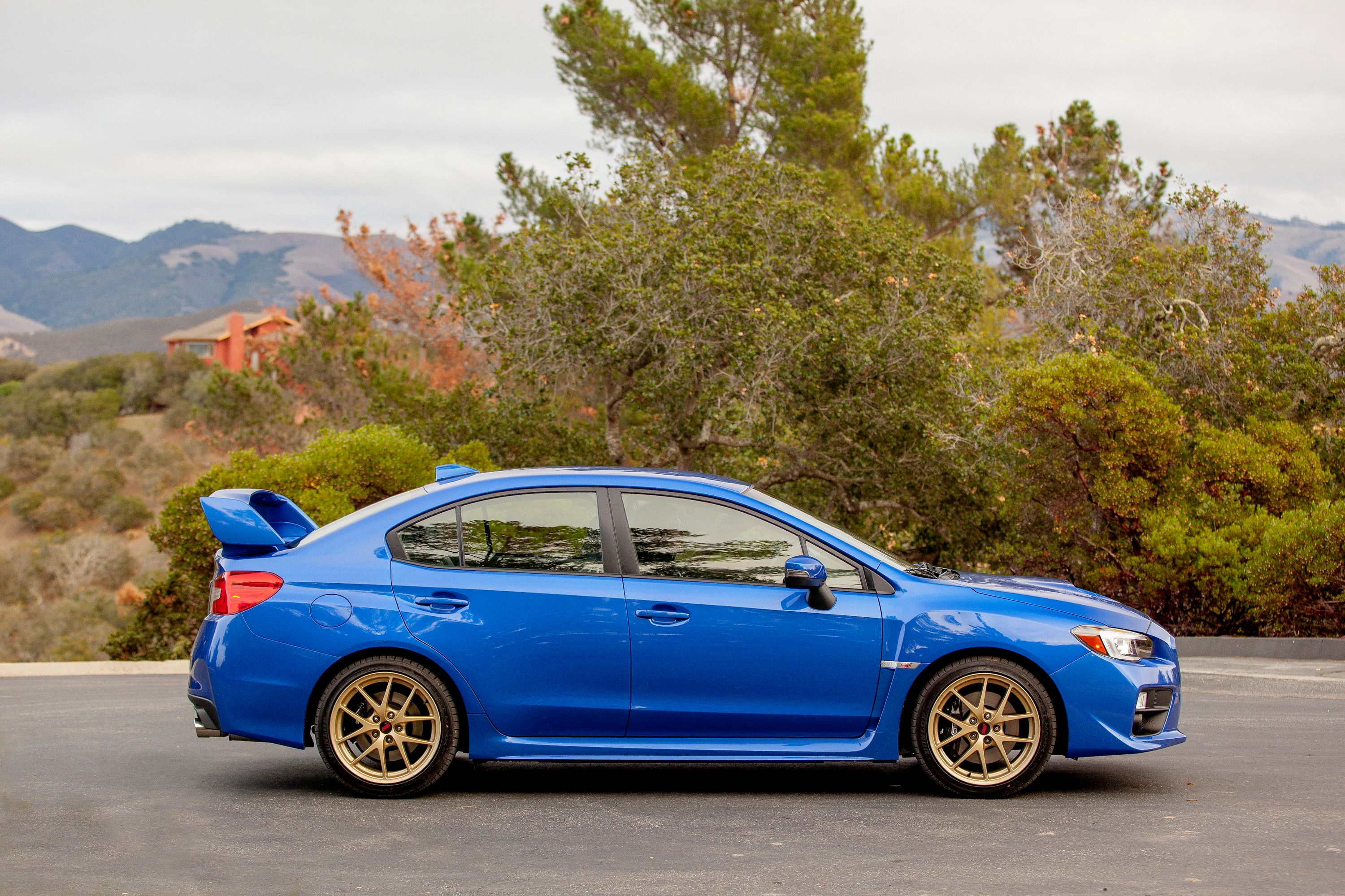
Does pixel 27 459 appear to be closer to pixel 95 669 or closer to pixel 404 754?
pixel 95 669

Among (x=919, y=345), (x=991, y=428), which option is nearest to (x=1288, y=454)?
(x=991, y=428)

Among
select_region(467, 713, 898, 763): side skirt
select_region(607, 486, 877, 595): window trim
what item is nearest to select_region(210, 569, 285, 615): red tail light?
select_region(467, 713, 898, 763): side skirt

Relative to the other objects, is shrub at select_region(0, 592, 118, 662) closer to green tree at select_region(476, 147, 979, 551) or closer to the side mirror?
green tree at select_region(476, 147, 979, 551)

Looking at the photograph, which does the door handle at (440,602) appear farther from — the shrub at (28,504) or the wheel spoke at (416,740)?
the shrub at (28,504)

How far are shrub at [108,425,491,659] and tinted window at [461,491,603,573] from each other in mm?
7519

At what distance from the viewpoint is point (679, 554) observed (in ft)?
20.4

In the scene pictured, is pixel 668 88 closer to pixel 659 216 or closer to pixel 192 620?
pixel 659 216

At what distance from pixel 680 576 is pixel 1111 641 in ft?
6.89

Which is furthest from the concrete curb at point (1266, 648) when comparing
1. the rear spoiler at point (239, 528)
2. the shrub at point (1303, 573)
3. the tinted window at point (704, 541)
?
the rear spoiler at point (239, 528)

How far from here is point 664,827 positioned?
5613mm

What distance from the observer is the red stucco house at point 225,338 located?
8781 centimetres

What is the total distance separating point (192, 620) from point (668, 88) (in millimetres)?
22032

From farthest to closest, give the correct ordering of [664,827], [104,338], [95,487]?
[104,338] → [95,487] → [664,827]

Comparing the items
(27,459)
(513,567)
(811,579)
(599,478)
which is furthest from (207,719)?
(27,459)
